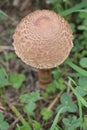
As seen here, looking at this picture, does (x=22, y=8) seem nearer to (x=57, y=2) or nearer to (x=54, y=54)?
(x=57, y=2)

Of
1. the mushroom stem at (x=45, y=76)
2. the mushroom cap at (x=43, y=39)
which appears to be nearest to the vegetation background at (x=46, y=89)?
the mushroom stem at (x=45, y=76)

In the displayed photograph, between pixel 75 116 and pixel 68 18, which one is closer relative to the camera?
pixel 75 116

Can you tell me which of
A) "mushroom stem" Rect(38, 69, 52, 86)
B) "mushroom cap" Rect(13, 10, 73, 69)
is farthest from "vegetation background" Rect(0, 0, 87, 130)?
"mushroom cap" Rect(13, 10, 73, 69)

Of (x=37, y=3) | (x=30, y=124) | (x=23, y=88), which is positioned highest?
(x=37, y=3)

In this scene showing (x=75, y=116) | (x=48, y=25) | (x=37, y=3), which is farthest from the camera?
(x=37, y=3)

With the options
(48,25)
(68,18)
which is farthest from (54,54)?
(68,18)

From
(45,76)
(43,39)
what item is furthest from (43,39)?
(45,76)

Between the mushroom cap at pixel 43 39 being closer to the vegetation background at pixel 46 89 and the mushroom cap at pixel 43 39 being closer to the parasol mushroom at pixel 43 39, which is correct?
the parasol mushroom at pixel 43 39

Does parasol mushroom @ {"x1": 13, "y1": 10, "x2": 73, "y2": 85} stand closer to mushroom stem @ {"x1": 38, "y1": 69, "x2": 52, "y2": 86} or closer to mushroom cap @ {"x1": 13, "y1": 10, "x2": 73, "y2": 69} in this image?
mushroom cap @ {"x1": 13, "y1": 10, "x2": 73, "y2": 69}
